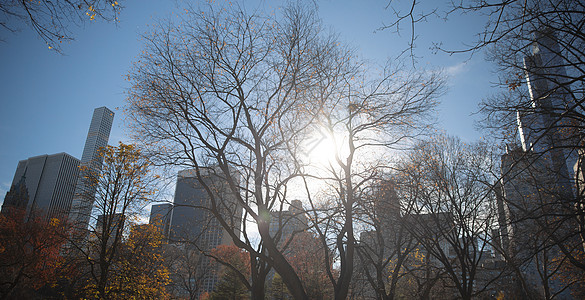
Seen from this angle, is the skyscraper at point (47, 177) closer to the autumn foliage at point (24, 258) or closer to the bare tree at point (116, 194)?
the autumn foliage at point (24, 258)

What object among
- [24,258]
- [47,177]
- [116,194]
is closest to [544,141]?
[116,194]

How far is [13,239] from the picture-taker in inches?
777

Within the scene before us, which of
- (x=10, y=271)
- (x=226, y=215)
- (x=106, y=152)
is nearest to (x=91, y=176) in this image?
(x=106, y=152)

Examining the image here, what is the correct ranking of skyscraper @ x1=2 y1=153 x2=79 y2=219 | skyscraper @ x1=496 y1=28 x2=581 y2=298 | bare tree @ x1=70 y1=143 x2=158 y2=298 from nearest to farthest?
1. skyscraper @ x1=496 y1=28 x2=581 y2=298
2. bare tree @ x1=70 y1=143 x2=158 y2=298
3. skyscraper @ x1=2 y1=153 x2=79 y2=219

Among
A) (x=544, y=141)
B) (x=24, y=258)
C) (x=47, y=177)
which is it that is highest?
(x=47, y=177)

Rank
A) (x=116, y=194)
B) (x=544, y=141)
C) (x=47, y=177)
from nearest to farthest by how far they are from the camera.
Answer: (x=544, y=141) → (x=116, y=194) → (x=47, y=177)

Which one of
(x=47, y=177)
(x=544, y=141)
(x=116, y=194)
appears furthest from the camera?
→ (x=47, y=177)

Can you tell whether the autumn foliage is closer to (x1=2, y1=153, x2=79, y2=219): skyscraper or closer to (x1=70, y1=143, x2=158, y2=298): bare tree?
(x1=70, y1=143, x2=158, y2=298): bare tree

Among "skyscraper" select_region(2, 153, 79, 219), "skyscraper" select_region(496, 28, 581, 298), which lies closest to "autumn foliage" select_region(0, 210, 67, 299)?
"skyscraper" select_region(496, 28, 581, 298)

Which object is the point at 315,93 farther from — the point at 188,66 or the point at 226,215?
the point at 226,215

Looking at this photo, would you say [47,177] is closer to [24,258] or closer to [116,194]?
[24,258]

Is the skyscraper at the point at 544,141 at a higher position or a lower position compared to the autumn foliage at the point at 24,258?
higher

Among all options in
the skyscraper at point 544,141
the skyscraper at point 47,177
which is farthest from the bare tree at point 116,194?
the skyscraper at point 47,177

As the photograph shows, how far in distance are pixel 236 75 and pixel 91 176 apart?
9.92 m
